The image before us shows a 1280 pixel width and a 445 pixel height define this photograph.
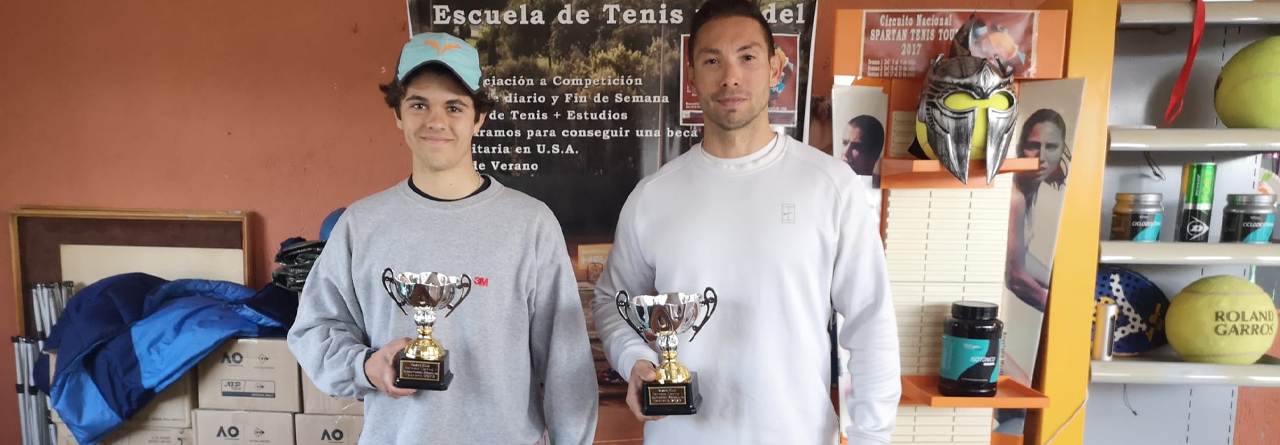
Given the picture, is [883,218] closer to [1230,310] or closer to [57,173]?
[1230,310]

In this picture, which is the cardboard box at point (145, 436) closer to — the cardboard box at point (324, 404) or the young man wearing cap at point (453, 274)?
the cardboard box at point (324, 404)

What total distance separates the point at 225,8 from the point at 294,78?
0.44 metres

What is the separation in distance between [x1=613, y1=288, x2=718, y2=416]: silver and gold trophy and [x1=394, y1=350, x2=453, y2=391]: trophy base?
405 mm

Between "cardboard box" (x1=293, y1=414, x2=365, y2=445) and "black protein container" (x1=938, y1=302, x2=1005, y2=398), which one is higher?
"black protein container" (x1=938, y1=302, x2=1005, y2=398)

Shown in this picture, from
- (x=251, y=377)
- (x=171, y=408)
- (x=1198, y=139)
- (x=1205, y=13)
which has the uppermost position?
(x=1205, y=13)

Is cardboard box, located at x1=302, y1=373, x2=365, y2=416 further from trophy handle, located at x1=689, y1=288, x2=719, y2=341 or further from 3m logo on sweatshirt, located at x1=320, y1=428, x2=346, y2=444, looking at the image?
trophy handle, located at x1=689, y1=288, x2=719, y2=341

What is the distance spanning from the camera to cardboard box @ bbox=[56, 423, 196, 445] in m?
2.34

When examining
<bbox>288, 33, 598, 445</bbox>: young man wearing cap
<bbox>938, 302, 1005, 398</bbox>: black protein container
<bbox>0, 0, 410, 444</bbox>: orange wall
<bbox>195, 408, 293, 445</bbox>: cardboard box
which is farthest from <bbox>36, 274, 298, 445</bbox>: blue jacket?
<bbox>938, 302, 1005, 398</bbox>: black protein container

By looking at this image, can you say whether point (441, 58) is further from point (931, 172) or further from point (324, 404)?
point (324, 404)

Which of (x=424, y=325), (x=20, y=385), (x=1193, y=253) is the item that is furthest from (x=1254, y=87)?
(x=20, y=385)

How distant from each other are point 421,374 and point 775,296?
0.77 meters

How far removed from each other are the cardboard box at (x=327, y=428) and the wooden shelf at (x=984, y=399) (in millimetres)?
1921

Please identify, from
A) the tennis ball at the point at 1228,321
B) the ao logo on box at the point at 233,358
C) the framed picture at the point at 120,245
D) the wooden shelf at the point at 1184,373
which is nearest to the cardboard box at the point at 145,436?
the ao logo on box at the point at 233,358

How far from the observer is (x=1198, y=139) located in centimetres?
189
